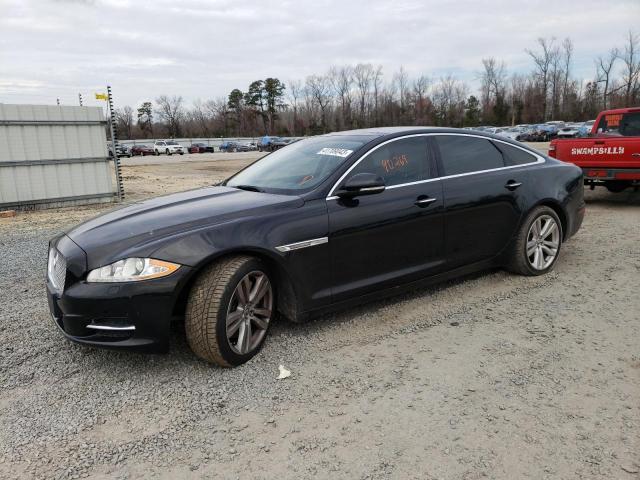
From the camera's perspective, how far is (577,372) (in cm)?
321

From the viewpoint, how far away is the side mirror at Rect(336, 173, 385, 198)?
3688 millimetres

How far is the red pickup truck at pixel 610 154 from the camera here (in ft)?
27.5

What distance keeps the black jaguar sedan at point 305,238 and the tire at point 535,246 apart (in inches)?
0.5

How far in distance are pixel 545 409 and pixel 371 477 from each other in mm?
1131

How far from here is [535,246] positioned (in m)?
5.08

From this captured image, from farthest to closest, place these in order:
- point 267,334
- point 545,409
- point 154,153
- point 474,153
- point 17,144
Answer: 1. point 154,153
2. point 17,144
3. point 474,153
4. point 267,334
5. point 545,409

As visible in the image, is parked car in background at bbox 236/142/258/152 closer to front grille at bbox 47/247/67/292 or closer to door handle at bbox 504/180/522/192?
door handle at bbox 504/180/522/192

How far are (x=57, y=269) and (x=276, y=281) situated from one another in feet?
4.81

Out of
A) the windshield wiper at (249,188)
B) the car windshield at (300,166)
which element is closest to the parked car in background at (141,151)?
the car windshield at (300,166)

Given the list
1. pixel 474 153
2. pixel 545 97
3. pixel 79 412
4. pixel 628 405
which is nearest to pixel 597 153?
pixel 474 153

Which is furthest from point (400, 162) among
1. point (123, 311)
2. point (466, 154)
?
point (123, 311)

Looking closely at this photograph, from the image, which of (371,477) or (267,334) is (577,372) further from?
(267,334)

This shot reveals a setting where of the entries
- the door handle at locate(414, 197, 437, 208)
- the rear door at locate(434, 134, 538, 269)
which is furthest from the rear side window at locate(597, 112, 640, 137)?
the door handle at locate(414, 197, 437, 208)

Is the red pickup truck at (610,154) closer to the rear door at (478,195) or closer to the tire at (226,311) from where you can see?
the rear door at (478,195)
